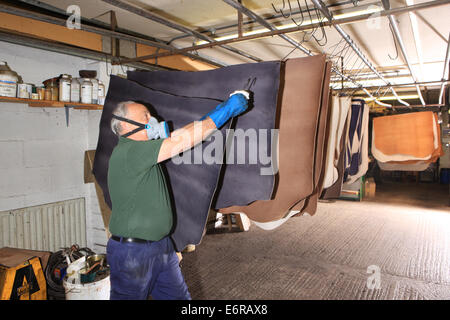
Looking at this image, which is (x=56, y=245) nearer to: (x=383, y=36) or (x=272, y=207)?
(x=272, y=207)

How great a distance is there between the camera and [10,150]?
2.54 metres

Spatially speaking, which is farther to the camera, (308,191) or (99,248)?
(99,248)

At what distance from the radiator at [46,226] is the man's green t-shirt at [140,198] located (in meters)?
1.68

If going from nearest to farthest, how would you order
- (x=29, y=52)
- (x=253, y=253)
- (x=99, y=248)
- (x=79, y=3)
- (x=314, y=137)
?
1. (x=314, y=137)
2. (x=79, y=3)
3. (x=29, y=52)
4. (x=99, y=248)
5. (x=253, y=253)

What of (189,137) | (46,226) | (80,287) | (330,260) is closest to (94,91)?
(46,226)

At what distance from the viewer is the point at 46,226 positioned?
276 cm

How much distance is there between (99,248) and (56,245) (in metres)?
0.44

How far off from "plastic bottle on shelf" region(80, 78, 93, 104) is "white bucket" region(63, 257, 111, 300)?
1.34 meters

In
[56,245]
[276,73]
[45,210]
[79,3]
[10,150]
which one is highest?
[79,3]

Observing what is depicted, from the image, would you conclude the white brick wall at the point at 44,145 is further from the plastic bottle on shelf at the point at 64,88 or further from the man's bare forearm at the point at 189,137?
the man's bare forearm at the point at 189,137

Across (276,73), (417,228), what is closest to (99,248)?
(276,73)

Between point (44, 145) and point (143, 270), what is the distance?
1.99 metres

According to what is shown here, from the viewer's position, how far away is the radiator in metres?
2.52

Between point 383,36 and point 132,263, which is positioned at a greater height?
point 383,36
